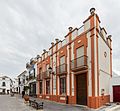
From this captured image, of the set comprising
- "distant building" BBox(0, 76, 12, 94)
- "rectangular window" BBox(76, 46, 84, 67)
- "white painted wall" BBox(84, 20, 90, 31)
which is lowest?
"distant building" BBox(0, 76, 12, 94)

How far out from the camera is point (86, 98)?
725 inches

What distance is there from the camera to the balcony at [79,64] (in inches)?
711

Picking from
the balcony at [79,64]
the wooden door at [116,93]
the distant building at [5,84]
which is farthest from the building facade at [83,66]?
the distant building at [5,84]

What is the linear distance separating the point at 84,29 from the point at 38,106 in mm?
7466

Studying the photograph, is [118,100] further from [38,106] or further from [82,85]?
[38,106]

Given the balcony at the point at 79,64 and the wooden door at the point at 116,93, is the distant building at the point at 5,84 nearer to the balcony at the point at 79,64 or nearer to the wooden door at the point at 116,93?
the wooden door at the point at 116,93

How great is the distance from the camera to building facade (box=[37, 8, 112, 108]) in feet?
57.0

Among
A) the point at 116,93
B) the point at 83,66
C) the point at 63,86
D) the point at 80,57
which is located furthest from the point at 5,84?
the point at 83,66

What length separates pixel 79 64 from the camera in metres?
18.9

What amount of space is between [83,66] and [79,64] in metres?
0.86

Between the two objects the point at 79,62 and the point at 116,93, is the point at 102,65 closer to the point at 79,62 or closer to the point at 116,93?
the point at 79,62

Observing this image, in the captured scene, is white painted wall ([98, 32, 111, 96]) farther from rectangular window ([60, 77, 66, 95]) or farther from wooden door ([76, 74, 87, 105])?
rectangular window ([60, 77, 66, 95])

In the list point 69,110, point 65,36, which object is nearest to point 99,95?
point 69,110

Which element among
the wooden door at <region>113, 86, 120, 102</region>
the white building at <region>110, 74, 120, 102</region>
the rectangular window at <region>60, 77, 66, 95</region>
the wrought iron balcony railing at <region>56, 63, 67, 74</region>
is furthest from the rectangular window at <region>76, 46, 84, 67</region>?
the wooden door at <region>113, 86, 120, 102</region>
